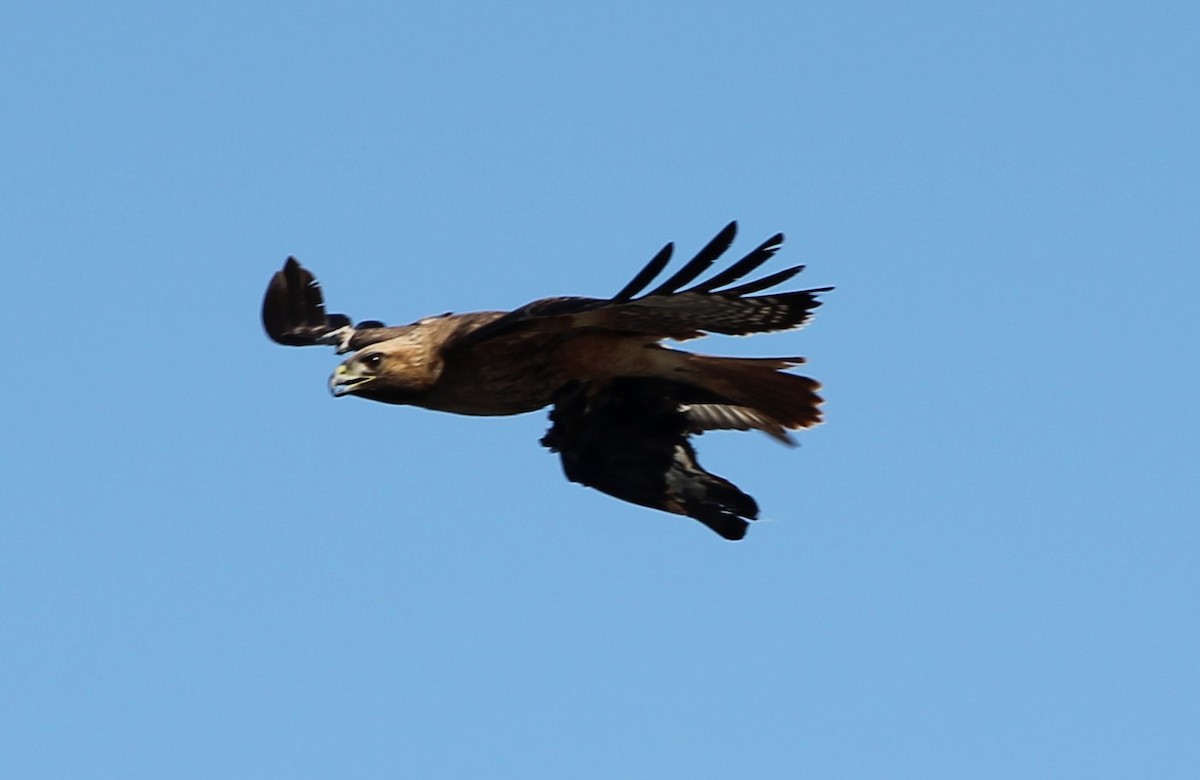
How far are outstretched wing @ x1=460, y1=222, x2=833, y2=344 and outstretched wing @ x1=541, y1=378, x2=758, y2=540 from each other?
1.55ft

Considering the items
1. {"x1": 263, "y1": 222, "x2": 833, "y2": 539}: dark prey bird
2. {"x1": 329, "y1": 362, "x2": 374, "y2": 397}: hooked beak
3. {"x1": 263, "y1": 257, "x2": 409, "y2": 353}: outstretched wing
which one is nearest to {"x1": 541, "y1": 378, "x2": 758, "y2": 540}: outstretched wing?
{"x1": 263, "y1": 222, "x2": 833, "y2": 539}: dark prey bird

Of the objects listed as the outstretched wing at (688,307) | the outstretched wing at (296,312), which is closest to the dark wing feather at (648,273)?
the outstretched wing at (688,307)

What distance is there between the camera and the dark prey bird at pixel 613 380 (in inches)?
348

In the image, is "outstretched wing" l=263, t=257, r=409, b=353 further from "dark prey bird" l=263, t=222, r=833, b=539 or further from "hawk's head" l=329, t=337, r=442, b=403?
"hawk's head" l=329, t=337, r=442, b=403

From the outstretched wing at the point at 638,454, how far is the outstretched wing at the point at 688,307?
47 cm

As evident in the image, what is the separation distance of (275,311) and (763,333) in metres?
2.51

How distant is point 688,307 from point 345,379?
151 cm

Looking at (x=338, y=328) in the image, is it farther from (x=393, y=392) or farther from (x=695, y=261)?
(x=695, y=261)

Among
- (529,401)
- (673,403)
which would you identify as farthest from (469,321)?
(673,403)

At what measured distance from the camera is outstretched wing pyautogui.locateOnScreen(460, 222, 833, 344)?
820 centimetres

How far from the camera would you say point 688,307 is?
8633 mm

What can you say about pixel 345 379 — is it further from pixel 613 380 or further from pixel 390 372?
pixel 613 380

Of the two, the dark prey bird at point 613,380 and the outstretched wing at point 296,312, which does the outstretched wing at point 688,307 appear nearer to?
the dark prey bird at point 613,380

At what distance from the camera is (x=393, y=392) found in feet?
30.3
